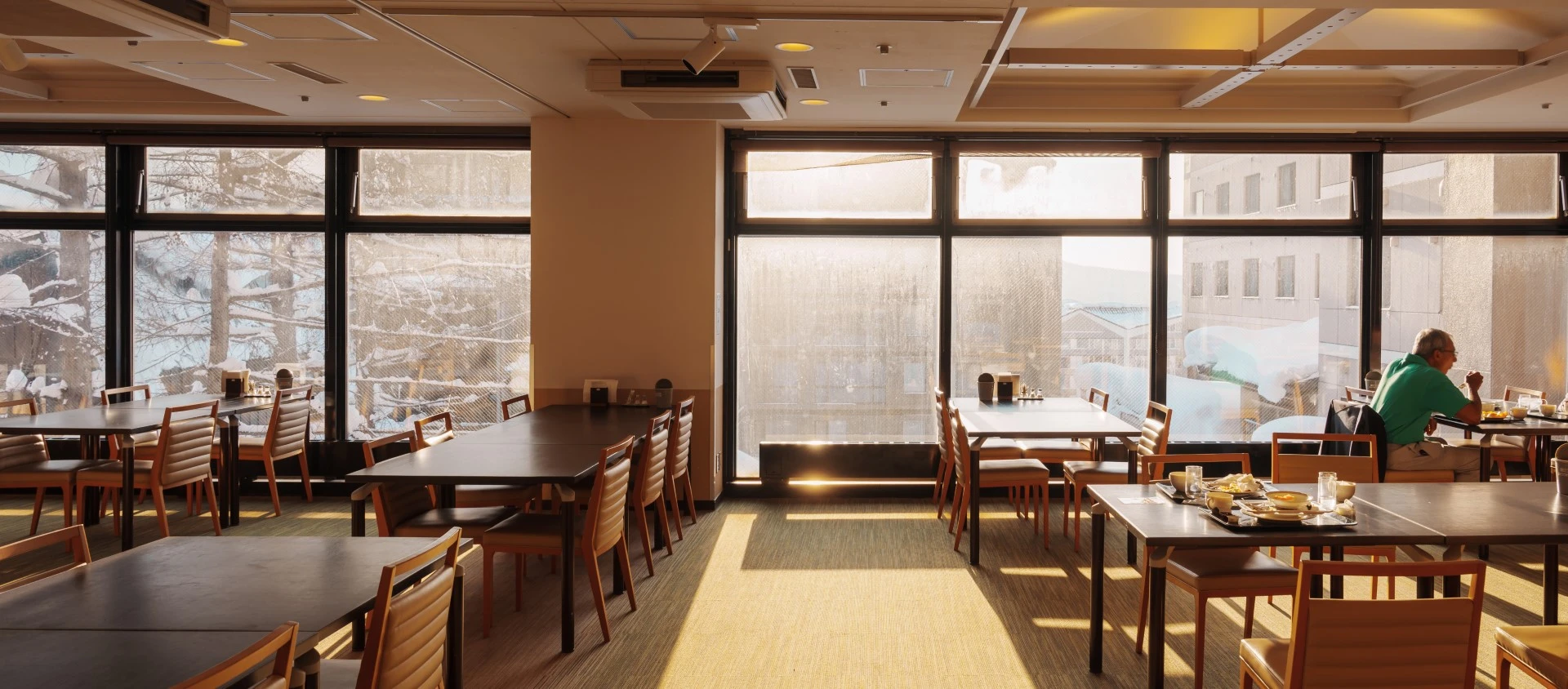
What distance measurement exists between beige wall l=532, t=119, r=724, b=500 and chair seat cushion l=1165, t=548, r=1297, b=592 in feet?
12.2

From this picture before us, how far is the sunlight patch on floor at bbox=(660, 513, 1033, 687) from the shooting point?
3.64 m

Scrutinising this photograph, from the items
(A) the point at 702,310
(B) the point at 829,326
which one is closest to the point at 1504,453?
(B) the point at 829,326

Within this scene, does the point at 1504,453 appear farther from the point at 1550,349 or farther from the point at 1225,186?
the point at 1225,186

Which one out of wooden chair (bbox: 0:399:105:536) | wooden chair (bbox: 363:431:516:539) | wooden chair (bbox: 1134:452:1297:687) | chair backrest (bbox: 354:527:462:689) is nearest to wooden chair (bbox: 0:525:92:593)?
chair backrest (bbox: 354:527:462:689)

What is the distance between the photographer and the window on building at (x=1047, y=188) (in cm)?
700

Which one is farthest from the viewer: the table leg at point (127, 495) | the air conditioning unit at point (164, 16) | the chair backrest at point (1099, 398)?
the chair backrest at point (1099, 398)

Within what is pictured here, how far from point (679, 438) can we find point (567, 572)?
5.67 feet

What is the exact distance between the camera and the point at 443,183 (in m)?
7.01

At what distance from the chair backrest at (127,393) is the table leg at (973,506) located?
557 cm

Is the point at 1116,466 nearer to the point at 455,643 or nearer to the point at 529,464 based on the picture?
the point at 529,464

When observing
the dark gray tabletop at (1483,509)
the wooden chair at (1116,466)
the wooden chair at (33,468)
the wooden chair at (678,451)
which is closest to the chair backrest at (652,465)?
the wooden chair at (678,451)

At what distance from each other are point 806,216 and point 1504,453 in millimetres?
4828

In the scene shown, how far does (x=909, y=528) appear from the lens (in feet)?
19.8

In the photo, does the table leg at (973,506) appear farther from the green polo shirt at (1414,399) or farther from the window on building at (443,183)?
the window on building at (443,183)
